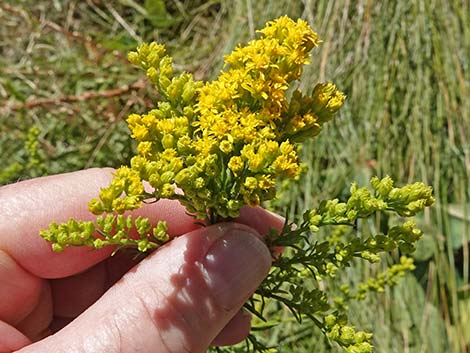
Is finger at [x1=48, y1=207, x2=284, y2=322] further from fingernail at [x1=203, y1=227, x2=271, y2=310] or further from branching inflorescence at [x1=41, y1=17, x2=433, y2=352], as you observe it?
branching inflorescence at [x1=41, y1=17, x2=433, y2=352]

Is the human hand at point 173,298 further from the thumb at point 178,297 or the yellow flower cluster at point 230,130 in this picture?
the yellow flower cluster at point 230,130

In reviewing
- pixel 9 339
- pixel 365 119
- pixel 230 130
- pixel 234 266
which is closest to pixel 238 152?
pixel 230 130

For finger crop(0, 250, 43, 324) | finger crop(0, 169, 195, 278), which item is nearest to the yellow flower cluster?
finger crop(0, 169, 195, 278)

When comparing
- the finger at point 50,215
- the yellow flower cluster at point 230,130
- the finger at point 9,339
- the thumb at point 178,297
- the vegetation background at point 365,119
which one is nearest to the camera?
the yellow flower cluster at point 230,130

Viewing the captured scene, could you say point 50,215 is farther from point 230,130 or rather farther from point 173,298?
point 230,130

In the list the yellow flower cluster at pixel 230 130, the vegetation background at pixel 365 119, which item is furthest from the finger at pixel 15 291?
the vegetation background at pixel 365 119

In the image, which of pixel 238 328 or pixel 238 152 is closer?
pixel 238 152
